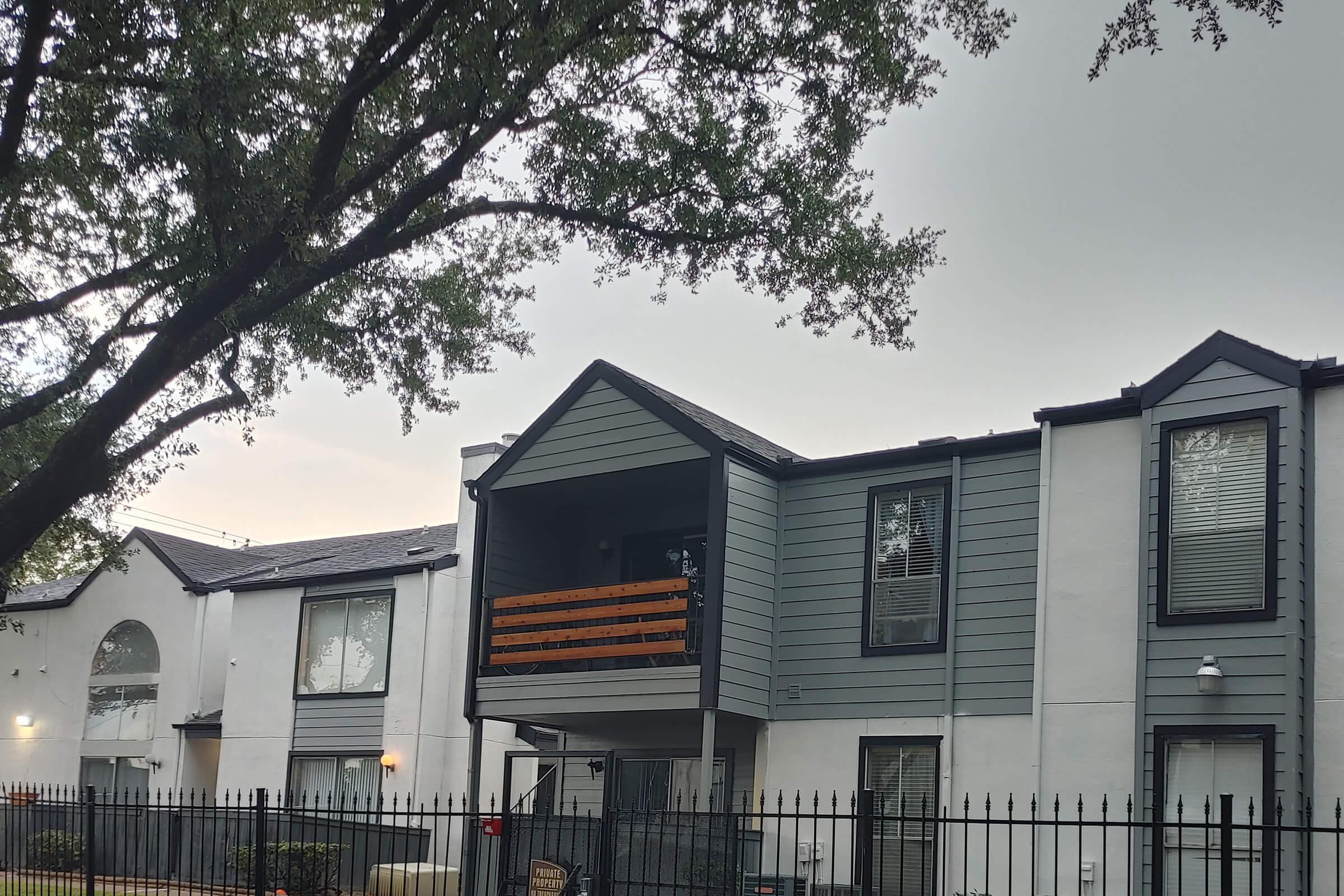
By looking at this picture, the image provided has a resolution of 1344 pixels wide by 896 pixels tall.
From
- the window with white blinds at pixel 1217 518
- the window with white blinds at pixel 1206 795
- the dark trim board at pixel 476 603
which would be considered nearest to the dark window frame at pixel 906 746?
the window with white blinds at pixel 1206 795

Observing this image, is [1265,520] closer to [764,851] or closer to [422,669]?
[764,851]

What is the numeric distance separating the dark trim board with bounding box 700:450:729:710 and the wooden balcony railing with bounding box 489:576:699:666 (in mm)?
411

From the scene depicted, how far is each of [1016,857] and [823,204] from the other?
7287 millimetres

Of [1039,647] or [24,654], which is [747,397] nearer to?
[1039,647]

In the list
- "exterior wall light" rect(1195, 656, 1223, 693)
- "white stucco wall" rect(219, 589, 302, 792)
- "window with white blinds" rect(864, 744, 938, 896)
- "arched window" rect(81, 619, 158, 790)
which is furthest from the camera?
"arched window" rect(81, 619, 158, 790)

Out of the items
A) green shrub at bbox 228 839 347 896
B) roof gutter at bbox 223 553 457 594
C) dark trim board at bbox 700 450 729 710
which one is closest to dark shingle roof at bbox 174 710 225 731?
roof gutter at bbox 223 553 457 594

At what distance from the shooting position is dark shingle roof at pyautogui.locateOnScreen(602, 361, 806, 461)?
18.5m

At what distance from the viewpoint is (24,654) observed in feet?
95.2

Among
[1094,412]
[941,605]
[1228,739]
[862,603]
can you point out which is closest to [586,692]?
[862,603]

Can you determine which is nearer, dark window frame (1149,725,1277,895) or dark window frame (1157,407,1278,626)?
dark window frame (1149,725,1277,895)

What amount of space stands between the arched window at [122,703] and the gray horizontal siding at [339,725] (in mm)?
4152

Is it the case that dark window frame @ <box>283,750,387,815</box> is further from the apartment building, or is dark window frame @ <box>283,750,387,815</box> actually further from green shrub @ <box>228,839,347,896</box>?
the apartment building

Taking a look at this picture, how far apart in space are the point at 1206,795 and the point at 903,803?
339 cm

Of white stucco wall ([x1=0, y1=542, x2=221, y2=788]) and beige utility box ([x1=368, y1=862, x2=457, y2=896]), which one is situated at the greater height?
white stucco wall ([x1=0, y1=542, x2=221, y2=788])
